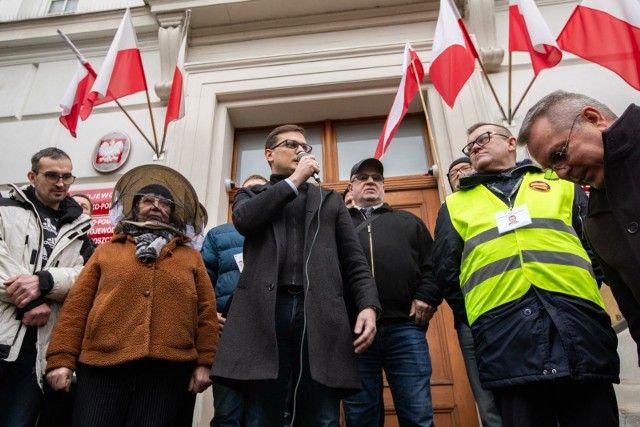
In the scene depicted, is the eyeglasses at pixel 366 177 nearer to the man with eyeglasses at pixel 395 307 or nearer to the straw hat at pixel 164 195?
the man with eyeglasses at pixel 395 307

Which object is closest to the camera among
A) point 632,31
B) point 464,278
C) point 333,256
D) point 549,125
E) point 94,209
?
point 549,125

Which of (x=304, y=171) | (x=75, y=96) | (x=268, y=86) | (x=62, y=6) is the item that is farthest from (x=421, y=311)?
(x=62, y=6)

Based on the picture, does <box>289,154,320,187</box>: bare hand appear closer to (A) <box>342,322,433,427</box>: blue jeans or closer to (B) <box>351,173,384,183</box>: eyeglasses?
(A) <box>342,322,433,427</box>: blue jeans

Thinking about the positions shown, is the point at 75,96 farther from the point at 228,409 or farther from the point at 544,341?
the point at 544,341

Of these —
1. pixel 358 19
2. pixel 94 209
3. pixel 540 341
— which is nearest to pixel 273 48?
pixel 358 19

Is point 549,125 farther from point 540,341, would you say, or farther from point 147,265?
point 147,265

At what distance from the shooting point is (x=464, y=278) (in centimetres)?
205

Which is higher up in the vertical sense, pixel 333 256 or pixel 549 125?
pixel 549 125

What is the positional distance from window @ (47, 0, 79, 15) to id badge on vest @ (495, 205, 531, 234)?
6561 mm

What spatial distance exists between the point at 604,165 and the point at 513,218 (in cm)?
61

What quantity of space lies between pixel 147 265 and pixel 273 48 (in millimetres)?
3794

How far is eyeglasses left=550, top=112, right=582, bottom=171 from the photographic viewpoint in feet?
4.94

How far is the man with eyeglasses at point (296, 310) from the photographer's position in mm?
1634

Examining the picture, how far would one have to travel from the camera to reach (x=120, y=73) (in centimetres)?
434
